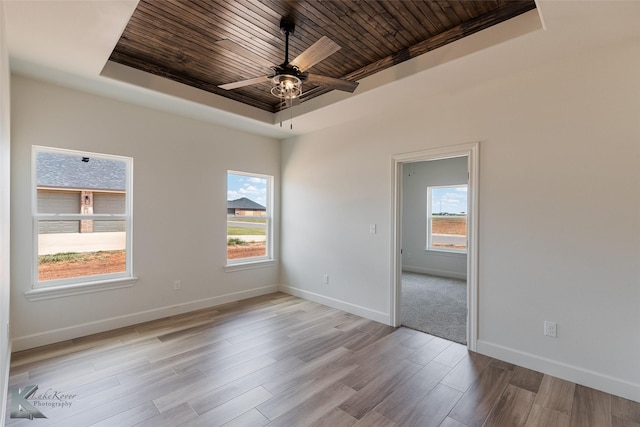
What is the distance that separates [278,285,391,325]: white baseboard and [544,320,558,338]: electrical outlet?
1.60m

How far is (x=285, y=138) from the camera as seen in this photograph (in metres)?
5.08

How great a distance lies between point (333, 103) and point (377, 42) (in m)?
0.91

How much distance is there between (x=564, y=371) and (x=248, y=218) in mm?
4228

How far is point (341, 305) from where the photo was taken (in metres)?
4.23

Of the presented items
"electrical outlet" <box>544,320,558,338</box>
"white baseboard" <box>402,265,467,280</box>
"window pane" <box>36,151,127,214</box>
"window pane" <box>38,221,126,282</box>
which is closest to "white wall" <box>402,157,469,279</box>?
"white baseboard" <box>402,265,467,280</box>

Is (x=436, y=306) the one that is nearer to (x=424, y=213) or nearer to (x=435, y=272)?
(x=435, y=272)

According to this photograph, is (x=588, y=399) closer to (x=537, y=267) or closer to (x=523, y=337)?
(x=523, y=337)

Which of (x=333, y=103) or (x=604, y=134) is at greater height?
(x=333, y=103)

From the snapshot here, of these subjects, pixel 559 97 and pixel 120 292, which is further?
pixel 120 292

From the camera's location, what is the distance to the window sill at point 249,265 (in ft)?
14.8

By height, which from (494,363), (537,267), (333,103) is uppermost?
(333,103)

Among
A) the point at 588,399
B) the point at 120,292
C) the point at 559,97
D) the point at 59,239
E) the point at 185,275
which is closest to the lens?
the point at 588,399

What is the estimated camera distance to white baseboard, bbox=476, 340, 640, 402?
88.0 inches

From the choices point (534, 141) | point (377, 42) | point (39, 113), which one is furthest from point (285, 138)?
point (534, 141)
